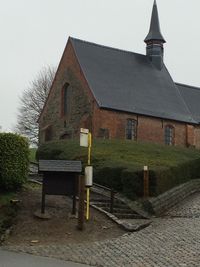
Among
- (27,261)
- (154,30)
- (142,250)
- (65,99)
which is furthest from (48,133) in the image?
(27,261)

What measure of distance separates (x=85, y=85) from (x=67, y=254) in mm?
27457

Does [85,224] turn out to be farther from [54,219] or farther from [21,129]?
[21,129]

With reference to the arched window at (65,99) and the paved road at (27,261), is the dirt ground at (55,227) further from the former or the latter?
the arched window at (65,99)

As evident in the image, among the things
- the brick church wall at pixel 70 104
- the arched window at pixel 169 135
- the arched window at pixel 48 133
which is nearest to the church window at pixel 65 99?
the brick church wall at pixel 70 104

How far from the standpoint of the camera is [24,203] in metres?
15.7

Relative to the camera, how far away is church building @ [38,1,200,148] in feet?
123

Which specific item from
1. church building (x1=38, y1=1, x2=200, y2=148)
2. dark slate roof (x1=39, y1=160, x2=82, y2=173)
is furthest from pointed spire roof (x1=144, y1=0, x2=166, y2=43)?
dark slate roof (x1=39, y1=160, x2=82, y2=173)

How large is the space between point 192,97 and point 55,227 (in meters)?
34.9

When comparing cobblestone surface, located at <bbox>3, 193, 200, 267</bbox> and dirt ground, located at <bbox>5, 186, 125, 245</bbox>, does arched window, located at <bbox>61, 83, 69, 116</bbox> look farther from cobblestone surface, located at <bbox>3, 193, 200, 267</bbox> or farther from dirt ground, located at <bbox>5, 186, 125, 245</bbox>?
cobblestone surface, located at <bbox>3, 193, 200, 267</bbox>

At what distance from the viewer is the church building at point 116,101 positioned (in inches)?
1480

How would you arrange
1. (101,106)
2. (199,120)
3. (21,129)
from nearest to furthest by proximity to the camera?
(101,106)
(199,120)
(21,129)

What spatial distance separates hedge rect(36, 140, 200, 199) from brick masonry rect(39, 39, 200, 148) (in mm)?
8140

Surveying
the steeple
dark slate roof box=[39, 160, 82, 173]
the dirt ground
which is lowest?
the dirt ground

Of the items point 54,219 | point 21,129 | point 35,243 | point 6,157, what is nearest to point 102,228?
point 54,219
